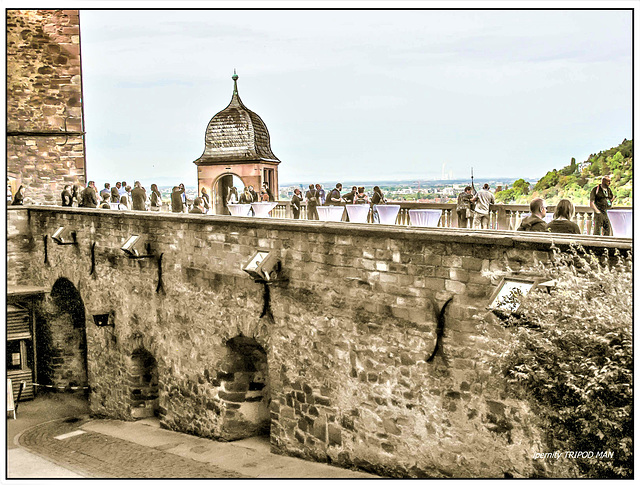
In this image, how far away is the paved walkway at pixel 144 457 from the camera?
40.5 feet

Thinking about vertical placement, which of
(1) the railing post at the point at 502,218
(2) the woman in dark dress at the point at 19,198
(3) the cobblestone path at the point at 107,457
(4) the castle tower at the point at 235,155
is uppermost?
(4) the castle tower at the point at 235,155

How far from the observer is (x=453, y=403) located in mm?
9930

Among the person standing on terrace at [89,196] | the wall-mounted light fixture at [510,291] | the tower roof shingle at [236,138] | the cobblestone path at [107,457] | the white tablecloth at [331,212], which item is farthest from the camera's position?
the tower roof shingle at [236,138]

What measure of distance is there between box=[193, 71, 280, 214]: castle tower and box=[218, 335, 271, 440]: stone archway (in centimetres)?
1393

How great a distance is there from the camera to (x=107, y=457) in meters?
14.5

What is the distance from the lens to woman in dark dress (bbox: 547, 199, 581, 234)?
963cm

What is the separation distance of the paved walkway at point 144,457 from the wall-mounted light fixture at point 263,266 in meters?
2.75

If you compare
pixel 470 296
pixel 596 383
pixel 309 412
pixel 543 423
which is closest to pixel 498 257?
pixel 470 296

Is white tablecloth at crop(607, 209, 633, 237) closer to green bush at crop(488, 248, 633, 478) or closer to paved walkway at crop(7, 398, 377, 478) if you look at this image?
green bush at crop(488, 248, 633, 478)

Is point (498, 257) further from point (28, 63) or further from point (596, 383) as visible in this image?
point (28, 63)

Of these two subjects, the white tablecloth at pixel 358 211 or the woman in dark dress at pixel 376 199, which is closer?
the white tablecloth at pixel 358 211

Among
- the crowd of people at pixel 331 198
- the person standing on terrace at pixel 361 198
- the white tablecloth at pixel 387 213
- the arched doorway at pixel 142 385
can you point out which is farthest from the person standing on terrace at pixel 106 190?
the white tablecloth at pixel 387 213

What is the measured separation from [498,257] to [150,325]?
8713 millimetres

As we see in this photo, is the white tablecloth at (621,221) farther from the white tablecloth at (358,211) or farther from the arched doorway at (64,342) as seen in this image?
the arched doorway at (64,342)
